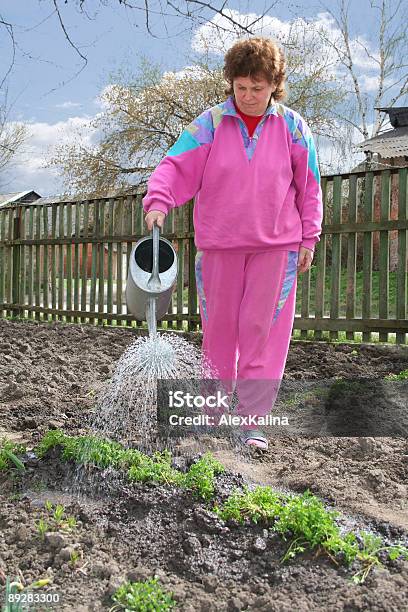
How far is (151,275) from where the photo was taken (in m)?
3.01

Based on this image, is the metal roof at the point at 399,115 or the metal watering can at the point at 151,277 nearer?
the metal watering can at the point at 151,277

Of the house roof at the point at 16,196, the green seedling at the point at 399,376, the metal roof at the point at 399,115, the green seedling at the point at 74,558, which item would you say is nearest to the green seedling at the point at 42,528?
the green seedling at the point at 74,558

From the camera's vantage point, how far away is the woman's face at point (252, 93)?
3.04 metres

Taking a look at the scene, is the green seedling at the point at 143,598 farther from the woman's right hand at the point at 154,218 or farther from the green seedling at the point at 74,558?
the woman's right hand at the point at 154,218

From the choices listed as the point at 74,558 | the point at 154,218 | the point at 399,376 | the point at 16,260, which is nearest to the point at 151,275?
the point at 154,218

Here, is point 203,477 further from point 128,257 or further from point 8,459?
point 128,257

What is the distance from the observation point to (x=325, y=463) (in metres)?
2.85

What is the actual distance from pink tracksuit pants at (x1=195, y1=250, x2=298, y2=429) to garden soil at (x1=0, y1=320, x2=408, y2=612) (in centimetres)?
31

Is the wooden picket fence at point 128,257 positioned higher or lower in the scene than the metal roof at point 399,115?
lower

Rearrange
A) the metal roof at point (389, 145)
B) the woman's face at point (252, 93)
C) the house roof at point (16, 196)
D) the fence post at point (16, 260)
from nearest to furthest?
the woman's face at point (252, 93) < the fence post at point (16, 260) < the metal roof at point (389, 145) < the house roof at point (16, 196)

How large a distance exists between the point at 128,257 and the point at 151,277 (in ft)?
18.5

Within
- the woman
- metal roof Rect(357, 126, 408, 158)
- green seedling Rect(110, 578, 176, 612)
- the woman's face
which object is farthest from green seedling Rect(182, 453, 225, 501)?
metal roof Rect(357, 126, 408, 158)

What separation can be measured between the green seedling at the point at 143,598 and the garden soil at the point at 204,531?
0.04 m

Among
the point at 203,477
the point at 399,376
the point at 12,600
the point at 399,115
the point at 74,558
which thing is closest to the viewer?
the point at 12,600
